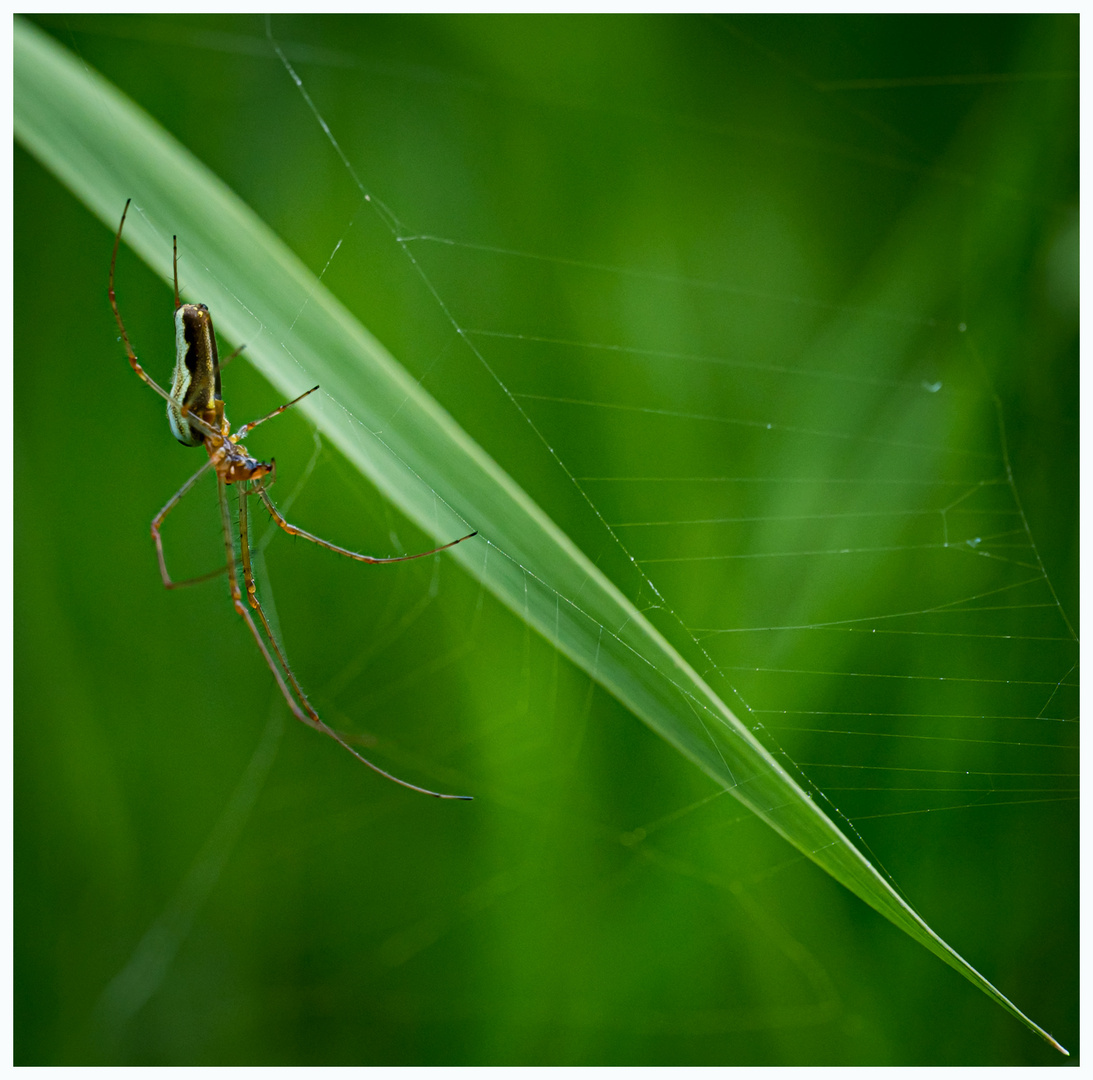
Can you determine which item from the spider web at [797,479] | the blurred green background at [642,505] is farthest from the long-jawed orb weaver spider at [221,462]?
the spider web at [797,479]

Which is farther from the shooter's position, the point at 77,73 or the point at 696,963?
the point at 696,963

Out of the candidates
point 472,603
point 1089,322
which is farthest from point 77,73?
point 1089,322

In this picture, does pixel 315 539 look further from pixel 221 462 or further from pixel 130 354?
pixel 130 354

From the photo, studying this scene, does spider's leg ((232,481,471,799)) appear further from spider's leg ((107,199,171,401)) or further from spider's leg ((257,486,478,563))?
spider's leg ((107,199,171,401))

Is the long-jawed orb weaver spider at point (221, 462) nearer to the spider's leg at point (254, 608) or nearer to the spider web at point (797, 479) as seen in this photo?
the spider's leg at point (254, 608)

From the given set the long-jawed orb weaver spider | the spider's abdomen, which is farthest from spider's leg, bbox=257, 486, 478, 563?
the spider's abdomen

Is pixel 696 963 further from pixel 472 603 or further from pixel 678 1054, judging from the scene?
pixel 472 603

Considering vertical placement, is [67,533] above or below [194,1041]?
above

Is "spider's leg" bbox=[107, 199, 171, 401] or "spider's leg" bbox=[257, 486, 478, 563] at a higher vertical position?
"spider's leg" bbox=[107, 199, 171, 401]
